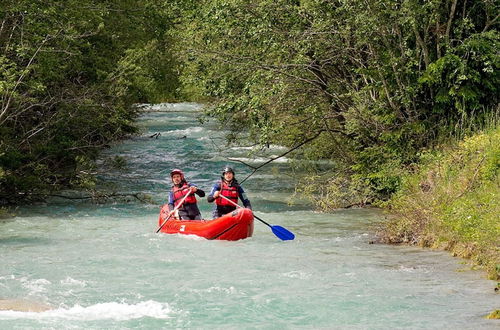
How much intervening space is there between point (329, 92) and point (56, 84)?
236 inches

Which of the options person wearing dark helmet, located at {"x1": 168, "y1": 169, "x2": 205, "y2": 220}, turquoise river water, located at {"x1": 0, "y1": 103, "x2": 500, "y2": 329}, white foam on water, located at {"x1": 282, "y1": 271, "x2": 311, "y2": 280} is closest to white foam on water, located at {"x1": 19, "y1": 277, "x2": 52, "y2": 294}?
turquoise river water, located at {"x1": 0, "y1": 103, "x2": 500, "y2": 329}

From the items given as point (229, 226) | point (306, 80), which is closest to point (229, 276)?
point (229, 226)

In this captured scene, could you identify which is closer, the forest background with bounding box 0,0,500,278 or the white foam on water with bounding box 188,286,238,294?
the white foam on water with bounding box 188,286,238,294

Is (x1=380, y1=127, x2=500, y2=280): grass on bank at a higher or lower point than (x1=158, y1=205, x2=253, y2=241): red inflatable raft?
higher

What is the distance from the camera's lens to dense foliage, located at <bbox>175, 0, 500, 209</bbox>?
15.8 m

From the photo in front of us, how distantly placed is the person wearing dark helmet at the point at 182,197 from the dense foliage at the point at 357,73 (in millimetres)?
2026

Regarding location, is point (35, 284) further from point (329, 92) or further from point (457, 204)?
point (329, 92)

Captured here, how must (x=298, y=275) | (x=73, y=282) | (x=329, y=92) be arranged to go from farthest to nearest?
(x=329, y=92) < (x=298, y=275) < (x=73, y=282)

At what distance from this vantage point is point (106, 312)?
32.8ft

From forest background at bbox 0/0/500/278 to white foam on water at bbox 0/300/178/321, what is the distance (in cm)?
483

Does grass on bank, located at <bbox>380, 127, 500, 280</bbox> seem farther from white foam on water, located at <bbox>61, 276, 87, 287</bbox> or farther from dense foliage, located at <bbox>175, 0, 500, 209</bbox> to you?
white foam on water, located at <bbox>61, 276, 87, 287</bbox>

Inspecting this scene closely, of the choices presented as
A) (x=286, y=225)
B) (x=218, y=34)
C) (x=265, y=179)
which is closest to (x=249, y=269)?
(x=286, y=225)

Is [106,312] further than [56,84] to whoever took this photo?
No

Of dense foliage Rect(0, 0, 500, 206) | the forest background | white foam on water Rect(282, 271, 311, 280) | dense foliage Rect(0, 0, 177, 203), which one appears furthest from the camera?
dense foliage Rect(0, 0, 177, 203)
